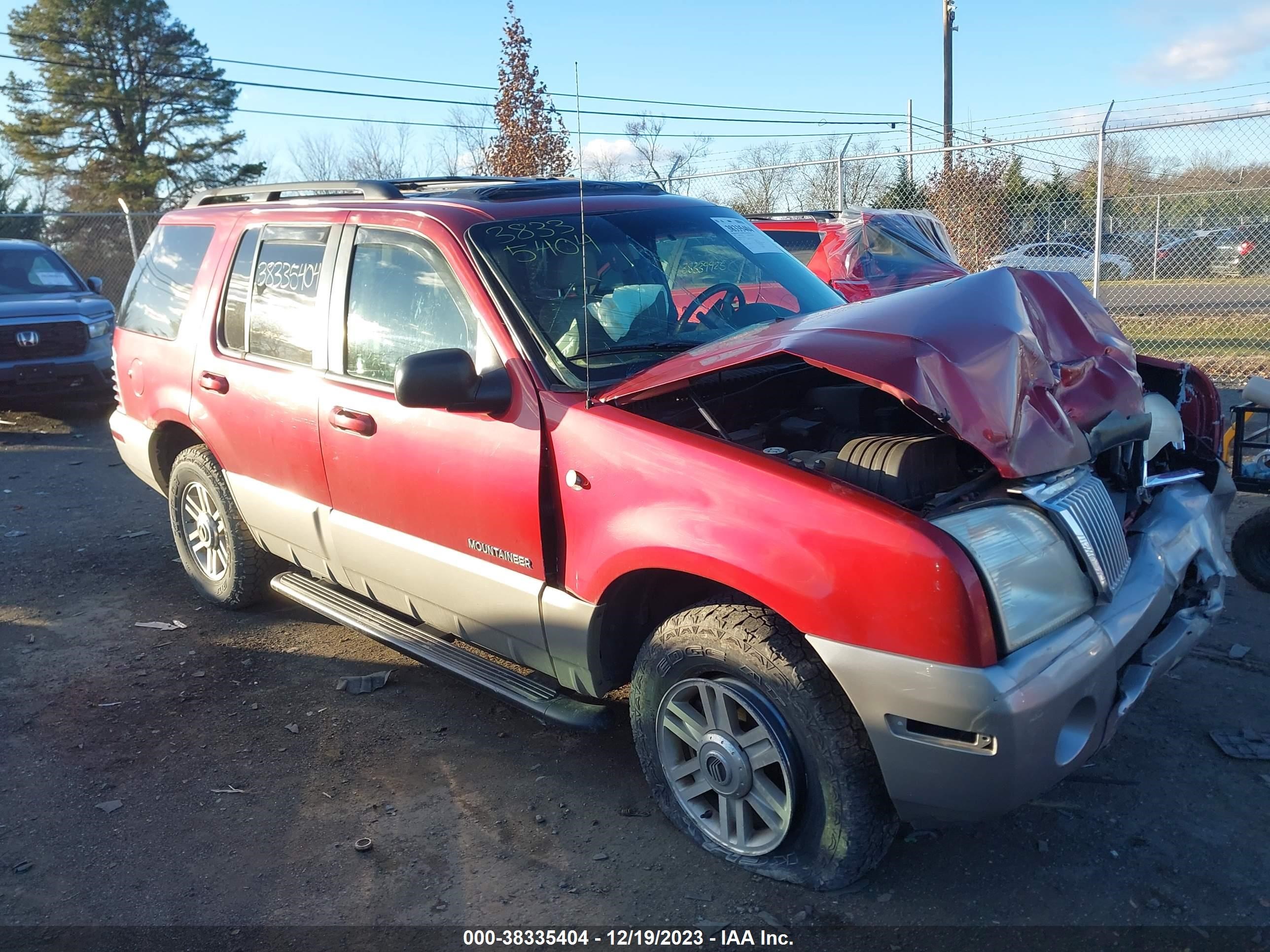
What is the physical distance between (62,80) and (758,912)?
37876 millimetres

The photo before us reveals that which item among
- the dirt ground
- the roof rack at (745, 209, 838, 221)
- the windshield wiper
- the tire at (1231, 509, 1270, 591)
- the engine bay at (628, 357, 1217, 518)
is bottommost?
the dirt ground

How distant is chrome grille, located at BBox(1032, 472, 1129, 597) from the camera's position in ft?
9.16

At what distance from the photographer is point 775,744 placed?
2852 millimetres

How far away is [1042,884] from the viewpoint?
9.73ft

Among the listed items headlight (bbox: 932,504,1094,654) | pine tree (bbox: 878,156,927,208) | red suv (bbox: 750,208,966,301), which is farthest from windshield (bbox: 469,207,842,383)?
pine tree (bbox: 878,156,927,208)

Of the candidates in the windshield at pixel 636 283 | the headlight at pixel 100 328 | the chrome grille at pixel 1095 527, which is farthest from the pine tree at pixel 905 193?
the chrome grille at pixel 1095 527

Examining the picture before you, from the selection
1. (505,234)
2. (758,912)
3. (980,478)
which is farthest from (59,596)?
(980,478)

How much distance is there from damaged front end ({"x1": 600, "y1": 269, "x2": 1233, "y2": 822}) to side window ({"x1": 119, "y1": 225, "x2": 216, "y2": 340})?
3121mm

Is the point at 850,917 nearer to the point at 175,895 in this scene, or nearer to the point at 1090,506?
the point at 1090,506

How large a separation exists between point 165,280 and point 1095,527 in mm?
4769

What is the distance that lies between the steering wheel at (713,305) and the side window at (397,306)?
800mm

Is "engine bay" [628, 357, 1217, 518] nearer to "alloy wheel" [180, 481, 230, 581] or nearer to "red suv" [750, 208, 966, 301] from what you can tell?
"alloy wheel" [180, 481, 230, 581]

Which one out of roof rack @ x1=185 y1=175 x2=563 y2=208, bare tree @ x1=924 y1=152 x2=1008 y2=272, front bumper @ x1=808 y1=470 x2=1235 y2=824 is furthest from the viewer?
bare tree @ x1=924 y1=152 x2=1008 y2=272

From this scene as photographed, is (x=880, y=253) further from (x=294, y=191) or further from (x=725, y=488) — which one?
(x=725, y=488)
